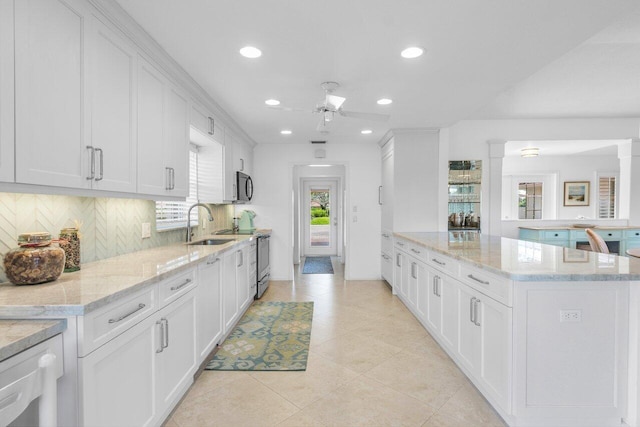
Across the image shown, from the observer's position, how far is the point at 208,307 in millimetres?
2562

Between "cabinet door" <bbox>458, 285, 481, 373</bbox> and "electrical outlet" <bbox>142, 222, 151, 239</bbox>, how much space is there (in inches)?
98.7

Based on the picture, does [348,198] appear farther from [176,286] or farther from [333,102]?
[176,286]

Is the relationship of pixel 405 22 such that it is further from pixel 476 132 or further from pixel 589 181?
pixel 589 181

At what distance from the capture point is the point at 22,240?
1.44 meters

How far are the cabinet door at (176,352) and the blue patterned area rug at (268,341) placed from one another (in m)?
0.53

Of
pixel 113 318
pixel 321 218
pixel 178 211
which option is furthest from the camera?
pixel 321 218

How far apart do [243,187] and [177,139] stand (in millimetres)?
2010

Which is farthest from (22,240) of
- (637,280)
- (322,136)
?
(322,136)

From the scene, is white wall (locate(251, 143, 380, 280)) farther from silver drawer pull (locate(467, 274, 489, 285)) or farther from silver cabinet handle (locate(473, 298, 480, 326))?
silver cabinet handle (locate(473, 298, 480, 326))

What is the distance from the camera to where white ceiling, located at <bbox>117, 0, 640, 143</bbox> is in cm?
188

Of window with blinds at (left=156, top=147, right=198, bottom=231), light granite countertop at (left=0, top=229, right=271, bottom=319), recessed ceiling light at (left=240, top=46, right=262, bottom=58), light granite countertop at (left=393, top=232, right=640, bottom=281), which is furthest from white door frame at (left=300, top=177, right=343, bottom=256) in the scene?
light granite countertop at (left=0, top=229, right=271, bottom=319)

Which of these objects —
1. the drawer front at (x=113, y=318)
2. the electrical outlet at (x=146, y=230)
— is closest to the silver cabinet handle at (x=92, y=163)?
the drawer front at (x=113, y=318)

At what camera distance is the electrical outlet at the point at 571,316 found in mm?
1796

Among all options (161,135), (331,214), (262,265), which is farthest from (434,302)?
(331,214)
